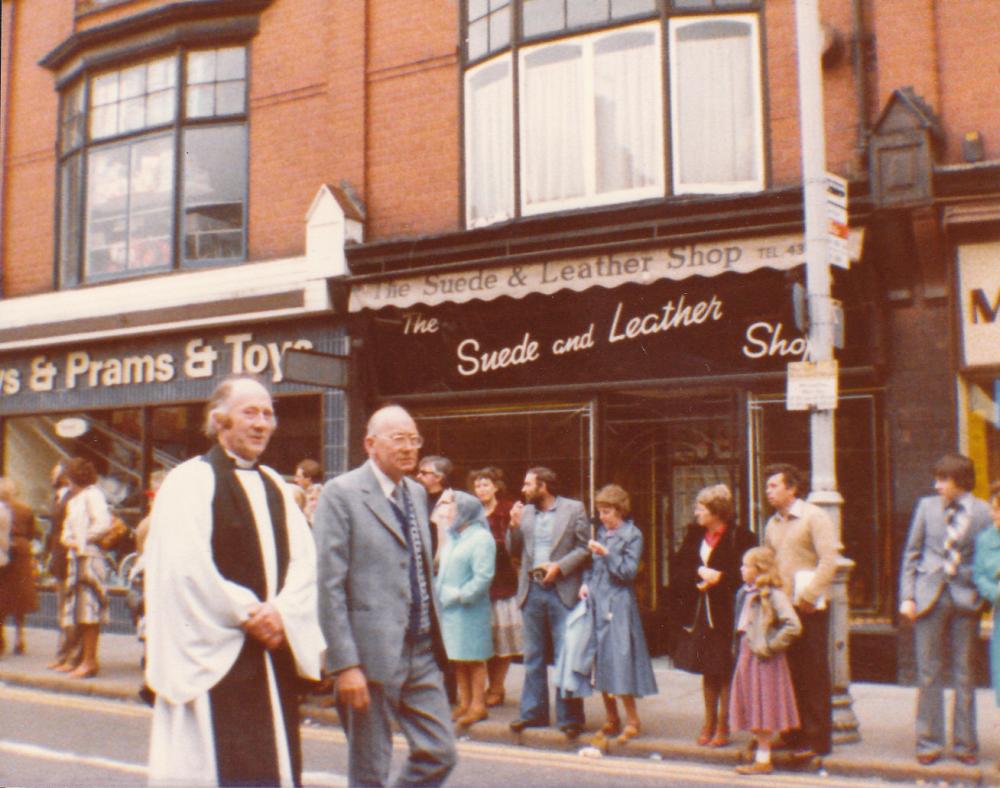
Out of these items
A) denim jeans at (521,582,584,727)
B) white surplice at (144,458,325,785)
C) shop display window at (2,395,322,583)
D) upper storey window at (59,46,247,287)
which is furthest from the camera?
upper storey window at (59,46,247,287)

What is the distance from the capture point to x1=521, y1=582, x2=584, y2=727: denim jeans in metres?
7.82

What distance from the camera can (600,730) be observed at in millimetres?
7863

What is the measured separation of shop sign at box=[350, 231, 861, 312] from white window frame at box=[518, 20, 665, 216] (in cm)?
94

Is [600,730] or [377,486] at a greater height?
[377,486]

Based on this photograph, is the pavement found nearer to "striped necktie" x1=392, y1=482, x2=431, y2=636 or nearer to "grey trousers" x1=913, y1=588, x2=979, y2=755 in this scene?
"grey trousers" x1=913, y1=588, x2=979, y2=755

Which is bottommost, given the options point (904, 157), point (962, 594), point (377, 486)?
point (962, 594)

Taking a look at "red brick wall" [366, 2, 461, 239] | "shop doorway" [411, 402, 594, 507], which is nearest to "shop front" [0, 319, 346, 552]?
"shop doorway" [411, 402, 594, 507]

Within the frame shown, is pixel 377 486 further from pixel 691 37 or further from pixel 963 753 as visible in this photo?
pixel 691 37

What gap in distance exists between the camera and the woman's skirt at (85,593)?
10.6m

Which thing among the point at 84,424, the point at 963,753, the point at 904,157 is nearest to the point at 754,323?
the point at 904,157

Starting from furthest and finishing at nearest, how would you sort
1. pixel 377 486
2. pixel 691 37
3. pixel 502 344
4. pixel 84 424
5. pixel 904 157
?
pixel 84 424 → pixel 502 344 → pixel 691 37 → pixel 904 157 → pixel 377 486

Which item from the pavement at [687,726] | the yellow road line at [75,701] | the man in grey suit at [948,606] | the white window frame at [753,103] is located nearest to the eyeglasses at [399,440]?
the pavement at [687,726]

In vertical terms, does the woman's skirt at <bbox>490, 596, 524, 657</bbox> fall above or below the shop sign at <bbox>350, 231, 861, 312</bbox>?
below

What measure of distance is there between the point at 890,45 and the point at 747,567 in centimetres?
552
